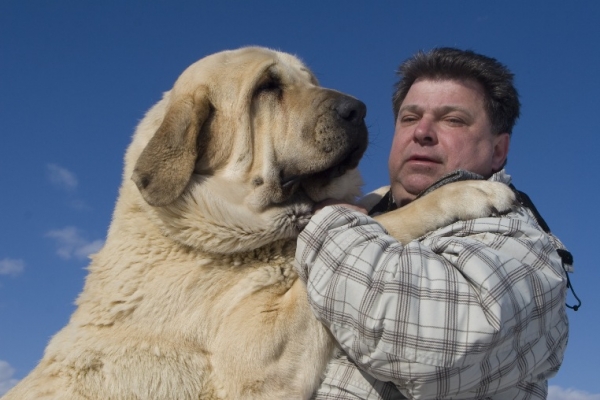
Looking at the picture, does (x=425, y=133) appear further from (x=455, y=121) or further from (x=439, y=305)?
(x=439, y=305)

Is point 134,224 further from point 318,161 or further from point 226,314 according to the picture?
point 318,161

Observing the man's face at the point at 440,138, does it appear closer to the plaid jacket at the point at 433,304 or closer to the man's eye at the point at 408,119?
the man's eye at the point at 408,119

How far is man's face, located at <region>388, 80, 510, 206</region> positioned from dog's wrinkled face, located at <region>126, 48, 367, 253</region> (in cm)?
38

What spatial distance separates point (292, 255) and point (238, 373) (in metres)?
0.72

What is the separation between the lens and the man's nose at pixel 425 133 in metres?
3.75

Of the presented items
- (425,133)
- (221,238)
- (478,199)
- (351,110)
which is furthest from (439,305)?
→ (425,133)

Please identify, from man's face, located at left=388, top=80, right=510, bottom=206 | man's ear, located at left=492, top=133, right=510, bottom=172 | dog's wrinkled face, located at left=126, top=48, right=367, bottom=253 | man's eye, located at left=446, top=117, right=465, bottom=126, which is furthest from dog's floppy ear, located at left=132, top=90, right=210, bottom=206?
man's ear, located at left=492, top=133, right=510, bottom=172

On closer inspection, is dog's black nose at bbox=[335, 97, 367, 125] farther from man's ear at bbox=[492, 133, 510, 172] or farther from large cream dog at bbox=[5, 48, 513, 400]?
man's ear at bbox=[492, 133, 510, 172]

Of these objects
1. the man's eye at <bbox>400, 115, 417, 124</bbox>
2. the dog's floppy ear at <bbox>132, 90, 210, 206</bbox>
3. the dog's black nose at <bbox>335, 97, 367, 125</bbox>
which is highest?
the man's eye at <bbox>400, 115, 417, 124</bbox>

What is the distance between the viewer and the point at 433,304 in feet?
8.04

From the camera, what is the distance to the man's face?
12.3ft

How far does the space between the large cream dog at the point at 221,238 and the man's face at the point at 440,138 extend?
1.12 feet

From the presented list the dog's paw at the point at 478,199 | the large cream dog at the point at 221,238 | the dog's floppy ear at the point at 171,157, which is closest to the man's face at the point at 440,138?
the large cream dog at the point at 221,238

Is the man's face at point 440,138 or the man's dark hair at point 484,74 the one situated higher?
the man's dark hair at point 484,74
